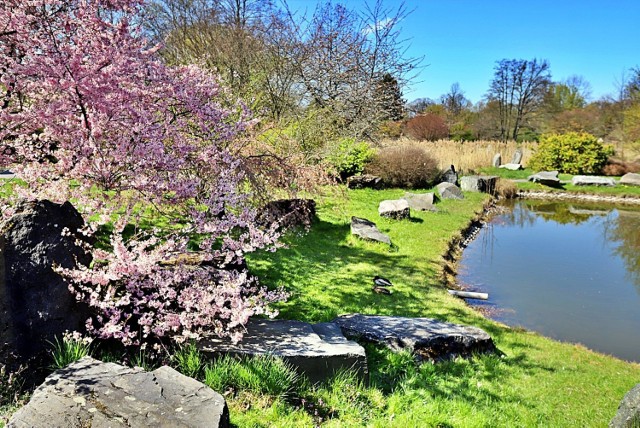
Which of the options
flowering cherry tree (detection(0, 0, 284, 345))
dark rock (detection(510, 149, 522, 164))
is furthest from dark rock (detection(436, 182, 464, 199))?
flowering cherry tree (detection(0, 0, 284, 345))

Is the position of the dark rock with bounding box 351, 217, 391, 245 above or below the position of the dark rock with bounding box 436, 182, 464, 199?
below

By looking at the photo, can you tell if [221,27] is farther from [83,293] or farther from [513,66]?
[513,66]

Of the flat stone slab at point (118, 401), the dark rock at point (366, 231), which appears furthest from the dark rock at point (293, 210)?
the flat stone slab at point (118, 401)

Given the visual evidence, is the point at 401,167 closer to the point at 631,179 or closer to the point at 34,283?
the point at 631,179

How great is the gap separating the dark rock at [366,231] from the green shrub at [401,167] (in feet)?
22.7

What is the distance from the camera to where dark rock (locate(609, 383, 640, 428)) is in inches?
125

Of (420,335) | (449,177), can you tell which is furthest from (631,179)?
(420,335)

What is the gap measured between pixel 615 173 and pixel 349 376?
23.3m

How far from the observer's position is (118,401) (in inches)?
97.3

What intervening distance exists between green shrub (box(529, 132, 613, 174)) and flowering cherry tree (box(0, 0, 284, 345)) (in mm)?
22114

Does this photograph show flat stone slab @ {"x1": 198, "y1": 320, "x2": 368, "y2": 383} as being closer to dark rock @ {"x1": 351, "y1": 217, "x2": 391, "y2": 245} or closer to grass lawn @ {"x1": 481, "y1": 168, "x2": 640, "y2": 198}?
dark rock @ {"x1": 351, "y1": 217, "x2": 391, "y2": 245}

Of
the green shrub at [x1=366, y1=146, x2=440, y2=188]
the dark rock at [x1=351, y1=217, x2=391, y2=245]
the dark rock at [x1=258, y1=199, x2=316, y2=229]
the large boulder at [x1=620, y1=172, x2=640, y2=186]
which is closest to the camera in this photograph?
the dark rock at [x1=258, y1=199, x2=316, y2=229]

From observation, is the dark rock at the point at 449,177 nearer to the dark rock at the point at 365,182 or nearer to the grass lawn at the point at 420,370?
the dark rock at the point at 365,182

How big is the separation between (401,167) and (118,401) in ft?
49.3
